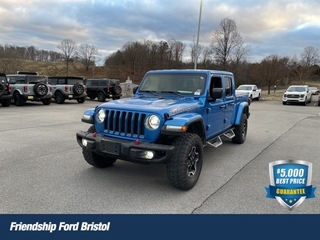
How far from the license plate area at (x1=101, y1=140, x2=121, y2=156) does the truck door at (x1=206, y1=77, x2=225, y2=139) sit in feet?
6.31

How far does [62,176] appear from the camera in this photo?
185 inches

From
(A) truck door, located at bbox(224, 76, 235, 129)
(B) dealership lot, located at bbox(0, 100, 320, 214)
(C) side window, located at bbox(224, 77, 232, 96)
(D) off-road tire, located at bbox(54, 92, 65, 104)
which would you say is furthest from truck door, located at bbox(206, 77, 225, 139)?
(D) off-road tire, located at bbox(54, 92, 65, 104)

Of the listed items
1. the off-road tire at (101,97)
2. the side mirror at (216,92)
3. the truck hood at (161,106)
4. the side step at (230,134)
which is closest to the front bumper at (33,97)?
the off-road tire at (101,97)

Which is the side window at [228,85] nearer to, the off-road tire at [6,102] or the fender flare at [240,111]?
the fender flare at [240,111]

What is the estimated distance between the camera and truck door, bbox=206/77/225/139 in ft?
17.1

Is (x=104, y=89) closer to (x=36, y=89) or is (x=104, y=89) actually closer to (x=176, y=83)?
(x=36, y=89)

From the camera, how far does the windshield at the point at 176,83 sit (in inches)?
207

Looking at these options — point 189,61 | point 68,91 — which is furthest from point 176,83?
point 189,61

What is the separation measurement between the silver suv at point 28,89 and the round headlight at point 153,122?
48.2ft

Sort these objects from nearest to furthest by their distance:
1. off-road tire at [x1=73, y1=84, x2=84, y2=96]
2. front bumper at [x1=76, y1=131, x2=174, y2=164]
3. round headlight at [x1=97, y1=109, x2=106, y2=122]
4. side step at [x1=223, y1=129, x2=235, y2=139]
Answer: front bumper at [x1=76, y1=131, x2=174, y2=164]
round headlight at [x1=97, y1=109, x2=106, y2=122]
side step at [x1=223, y1=129, x2=235, y2=139]
off-road tire at [x1=73, y1=84, x2=84, y2=96]

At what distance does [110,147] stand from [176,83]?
2055 mm

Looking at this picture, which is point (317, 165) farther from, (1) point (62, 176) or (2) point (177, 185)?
(1) point (62, 176)

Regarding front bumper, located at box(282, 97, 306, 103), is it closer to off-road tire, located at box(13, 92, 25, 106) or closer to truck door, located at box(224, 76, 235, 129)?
truck door, located at box(224, 76, 235, 129)
